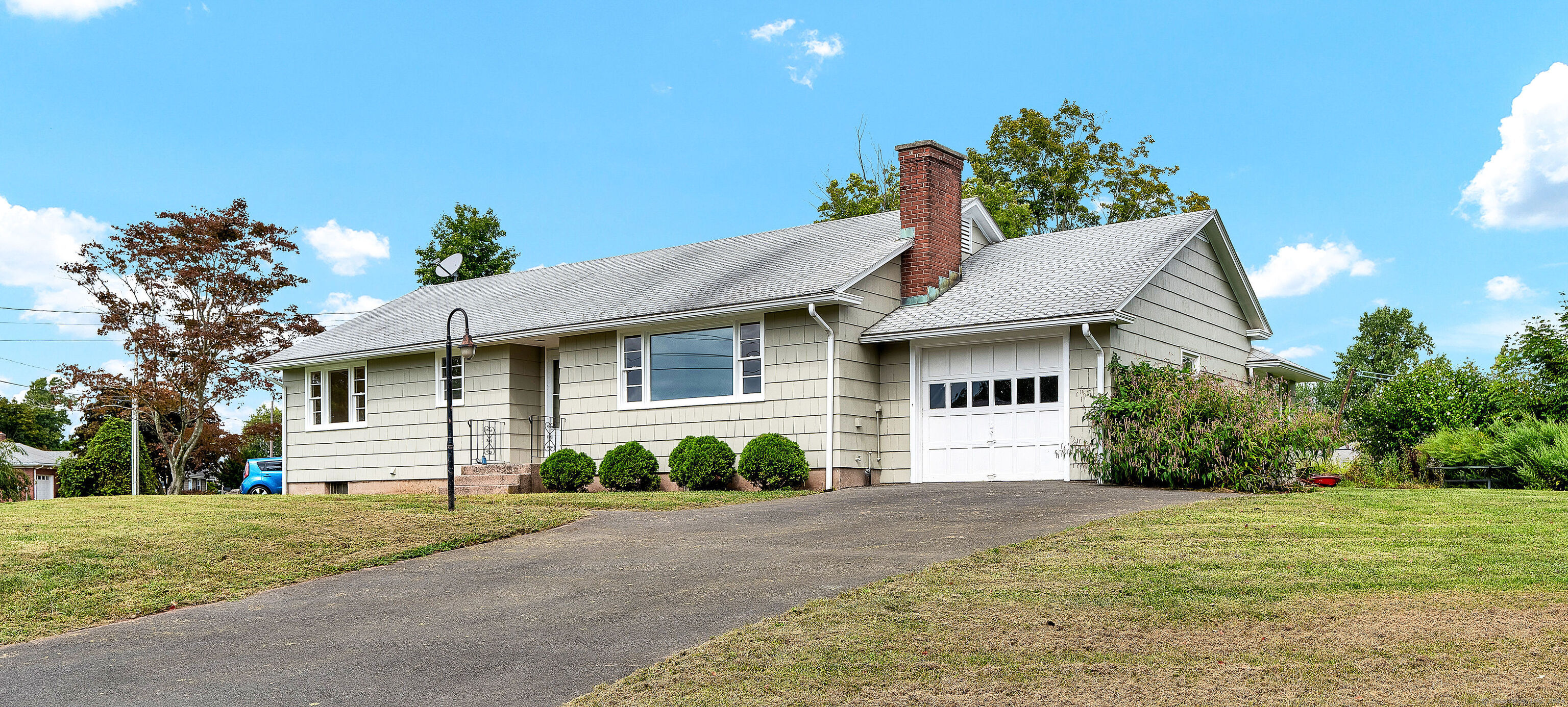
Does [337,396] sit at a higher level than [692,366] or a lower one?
lower

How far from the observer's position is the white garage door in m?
17.6

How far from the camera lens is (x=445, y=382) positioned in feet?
75.6

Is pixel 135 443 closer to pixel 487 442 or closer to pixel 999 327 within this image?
pixel 487 442

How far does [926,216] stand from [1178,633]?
44.9ft

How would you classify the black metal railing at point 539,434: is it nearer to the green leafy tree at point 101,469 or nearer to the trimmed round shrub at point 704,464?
the trimmed round shrub at point 704,464

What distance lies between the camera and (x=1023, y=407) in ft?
58.6

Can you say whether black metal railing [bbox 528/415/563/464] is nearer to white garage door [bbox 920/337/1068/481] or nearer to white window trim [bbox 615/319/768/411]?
white window trim [bbox 615/319/768/411]

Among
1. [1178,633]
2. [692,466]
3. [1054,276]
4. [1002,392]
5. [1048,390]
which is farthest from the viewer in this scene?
[1054,276]

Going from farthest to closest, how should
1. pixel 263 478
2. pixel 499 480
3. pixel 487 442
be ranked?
1. pixel 263 478
2. pixel 487 442
3. pixel 499 480

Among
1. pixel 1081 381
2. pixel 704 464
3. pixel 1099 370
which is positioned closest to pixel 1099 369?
pixel 1099 370

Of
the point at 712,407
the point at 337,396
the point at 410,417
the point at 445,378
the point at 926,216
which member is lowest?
the point at 410,417

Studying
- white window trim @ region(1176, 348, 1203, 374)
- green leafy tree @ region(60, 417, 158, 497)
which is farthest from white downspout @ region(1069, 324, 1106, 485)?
green leafy tree @ region(60, 417, 158, 497)

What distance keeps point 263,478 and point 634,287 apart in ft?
43.8

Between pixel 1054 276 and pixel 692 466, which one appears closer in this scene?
pixel 692 466
